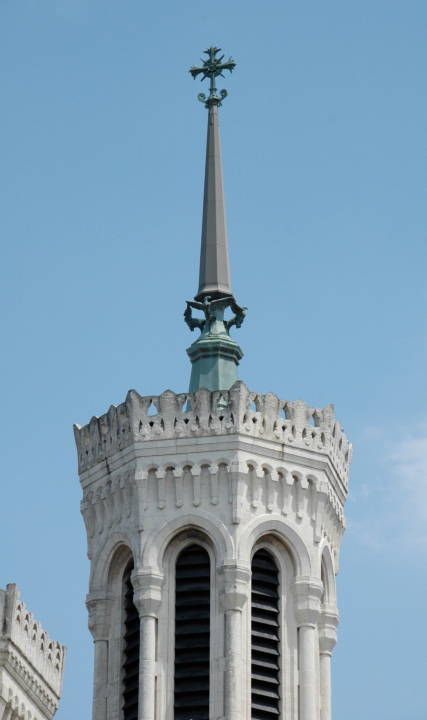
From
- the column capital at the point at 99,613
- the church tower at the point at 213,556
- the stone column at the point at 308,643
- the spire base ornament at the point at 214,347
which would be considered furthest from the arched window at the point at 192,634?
the spire base ornament at the point at 214,347

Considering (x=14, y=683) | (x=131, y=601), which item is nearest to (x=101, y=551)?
(x=131, y=601)

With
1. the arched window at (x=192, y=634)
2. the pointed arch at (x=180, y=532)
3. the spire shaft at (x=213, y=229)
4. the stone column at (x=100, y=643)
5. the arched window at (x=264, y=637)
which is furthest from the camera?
the spire shaft at (x=213, y=229)

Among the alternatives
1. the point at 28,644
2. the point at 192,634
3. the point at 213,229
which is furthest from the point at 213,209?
the point at 28,644

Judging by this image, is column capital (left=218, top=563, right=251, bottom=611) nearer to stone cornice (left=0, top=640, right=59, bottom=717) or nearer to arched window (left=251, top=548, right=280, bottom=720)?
arched window (left=251, top=548, right=280, bottom=720)

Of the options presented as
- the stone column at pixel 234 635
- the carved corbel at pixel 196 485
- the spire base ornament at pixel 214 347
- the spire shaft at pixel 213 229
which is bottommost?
the stone column at pixel 234 635

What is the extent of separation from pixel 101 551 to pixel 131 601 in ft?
4.01

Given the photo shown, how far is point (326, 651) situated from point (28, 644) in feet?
28.7

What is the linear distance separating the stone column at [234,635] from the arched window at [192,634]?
1.72 feet

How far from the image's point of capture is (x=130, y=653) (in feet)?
161

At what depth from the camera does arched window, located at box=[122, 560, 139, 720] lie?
48406 millimetres

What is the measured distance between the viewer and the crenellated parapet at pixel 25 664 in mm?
41406

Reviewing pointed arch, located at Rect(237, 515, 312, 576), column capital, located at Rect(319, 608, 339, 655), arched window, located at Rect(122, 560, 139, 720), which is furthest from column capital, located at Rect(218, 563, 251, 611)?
column capital, located at Rect(319, 608, 339, 655)

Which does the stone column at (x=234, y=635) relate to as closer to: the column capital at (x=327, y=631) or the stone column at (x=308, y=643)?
the stone column at (x=308, y=643)

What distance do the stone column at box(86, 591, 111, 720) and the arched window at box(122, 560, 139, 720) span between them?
364 mm
